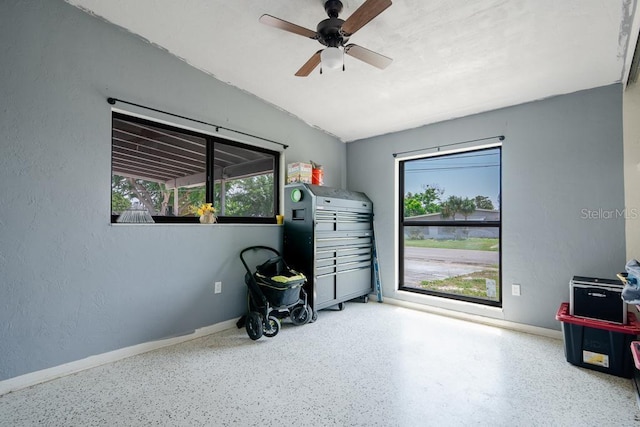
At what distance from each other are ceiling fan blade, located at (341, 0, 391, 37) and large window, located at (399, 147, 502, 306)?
2.38 meters

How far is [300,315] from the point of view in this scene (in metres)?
3.16

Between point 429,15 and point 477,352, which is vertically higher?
point 429,15

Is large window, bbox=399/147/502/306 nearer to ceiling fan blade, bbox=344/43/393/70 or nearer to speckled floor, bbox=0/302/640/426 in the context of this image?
speckled floor, bbox=0/302/640/426

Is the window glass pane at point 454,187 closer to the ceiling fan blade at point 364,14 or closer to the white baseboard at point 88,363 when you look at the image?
the ceiling fan blade at point 364,14

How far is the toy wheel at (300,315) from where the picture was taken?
315 cm

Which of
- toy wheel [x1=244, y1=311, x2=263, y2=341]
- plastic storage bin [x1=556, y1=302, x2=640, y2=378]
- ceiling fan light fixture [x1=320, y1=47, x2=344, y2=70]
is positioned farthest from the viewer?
toy wheel [x1=244, y1=311, x2=263, y2=341]

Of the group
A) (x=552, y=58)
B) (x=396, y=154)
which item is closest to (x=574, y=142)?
(x=552, y=58)

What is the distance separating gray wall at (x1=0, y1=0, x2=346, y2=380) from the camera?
2.03m

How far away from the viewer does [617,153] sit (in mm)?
2588

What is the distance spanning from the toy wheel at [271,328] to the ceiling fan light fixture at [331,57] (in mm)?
2266

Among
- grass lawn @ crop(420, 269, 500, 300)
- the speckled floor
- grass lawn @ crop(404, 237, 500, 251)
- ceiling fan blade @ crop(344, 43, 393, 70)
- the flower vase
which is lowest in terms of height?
the speckled floor

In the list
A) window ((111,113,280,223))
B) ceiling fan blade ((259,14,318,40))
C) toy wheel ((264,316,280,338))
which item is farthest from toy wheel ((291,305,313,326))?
ceiling fan blade ((259,14,318,40))

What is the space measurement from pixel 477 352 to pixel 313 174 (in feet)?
8.43

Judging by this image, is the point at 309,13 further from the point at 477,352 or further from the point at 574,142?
the point at 477,352
